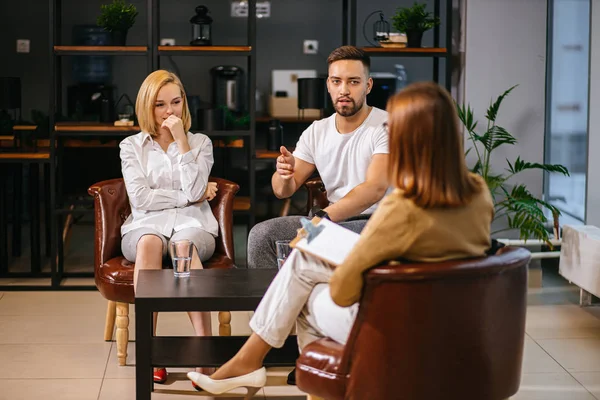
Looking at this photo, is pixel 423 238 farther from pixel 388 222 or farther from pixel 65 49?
pixel 65 49

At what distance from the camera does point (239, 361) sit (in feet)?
9.43

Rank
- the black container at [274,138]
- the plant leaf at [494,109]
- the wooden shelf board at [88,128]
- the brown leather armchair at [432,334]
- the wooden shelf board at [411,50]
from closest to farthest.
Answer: the brown leather armchair at [432,334] < the plant leaf at [494,109] < the wooden shelf board at [88,128] < the wooden shelf board at [411,50] < the black container at [274,138]

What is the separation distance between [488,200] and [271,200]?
5.89 meters

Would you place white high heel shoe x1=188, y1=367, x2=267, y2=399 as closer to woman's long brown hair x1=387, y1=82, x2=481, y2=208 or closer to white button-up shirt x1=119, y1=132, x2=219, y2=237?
woman's long brown hair x1=387, y1=82, x2=481, y2=208

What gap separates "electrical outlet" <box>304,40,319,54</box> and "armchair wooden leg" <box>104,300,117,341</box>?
4819mm

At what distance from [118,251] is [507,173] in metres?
2.60

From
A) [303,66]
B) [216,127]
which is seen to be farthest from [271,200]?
[216,127]

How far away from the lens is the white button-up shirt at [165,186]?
412cm

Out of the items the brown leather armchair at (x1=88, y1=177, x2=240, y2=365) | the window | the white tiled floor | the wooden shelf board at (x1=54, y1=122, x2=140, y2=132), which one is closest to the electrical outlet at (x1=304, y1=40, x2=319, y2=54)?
the window

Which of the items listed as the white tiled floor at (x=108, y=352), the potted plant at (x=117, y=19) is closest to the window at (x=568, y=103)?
the white tiled floor at (x=108, y=352)

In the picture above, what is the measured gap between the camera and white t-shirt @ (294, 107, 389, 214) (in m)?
4.08

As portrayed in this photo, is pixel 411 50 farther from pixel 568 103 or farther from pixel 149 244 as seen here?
pixel 149 244

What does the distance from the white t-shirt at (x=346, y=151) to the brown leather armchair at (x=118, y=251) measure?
49 centimetres

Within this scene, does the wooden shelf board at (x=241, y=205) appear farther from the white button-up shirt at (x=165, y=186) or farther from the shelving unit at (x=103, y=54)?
the white button-up shirt at (x=165, y=186)
